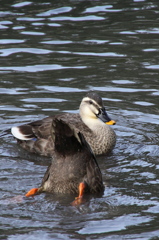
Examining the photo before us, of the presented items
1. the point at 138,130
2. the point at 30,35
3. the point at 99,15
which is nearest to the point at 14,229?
the point at 138,130

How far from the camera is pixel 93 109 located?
9.53 m

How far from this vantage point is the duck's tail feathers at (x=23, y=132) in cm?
937

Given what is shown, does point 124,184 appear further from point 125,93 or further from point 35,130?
point 125,93

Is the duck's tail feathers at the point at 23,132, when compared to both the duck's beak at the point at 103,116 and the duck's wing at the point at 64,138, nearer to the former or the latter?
the duck's beak at the point at 103,116

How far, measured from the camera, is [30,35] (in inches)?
587

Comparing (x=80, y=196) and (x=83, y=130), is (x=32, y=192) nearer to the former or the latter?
(x=80, y=196)

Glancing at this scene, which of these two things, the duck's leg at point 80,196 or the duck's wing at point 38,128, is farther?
the duck's wing at point 38,128

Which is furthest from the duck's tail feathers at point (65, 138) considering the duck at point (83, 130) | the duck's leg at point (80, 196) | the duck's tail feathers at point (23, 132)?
the duck's tail feathers at point (23, 132)

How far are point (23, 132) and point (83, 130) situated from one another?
99 cm

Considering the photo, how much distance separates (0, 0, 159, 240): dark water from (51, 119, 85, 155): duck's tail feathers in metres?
0.64

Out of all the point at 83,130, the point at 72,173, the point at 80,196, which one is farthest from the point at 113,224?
the point at 83,130

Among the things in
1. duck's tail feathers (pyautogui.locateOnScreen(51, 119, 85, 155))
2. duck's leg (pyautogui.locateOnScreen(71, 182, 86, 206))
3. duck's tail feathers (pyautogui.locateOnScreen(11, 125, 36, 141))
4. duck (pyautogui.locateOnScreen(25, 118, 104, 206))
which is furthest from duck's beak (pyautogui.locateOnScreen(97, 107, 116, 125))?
duck's leg (pyautogui.locateOnScreen(71, 182, 86, 206))

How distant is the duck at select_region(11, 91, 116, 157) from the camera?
9.30 m

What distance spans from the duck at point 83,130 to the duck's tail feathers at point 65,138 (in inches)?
77.7
